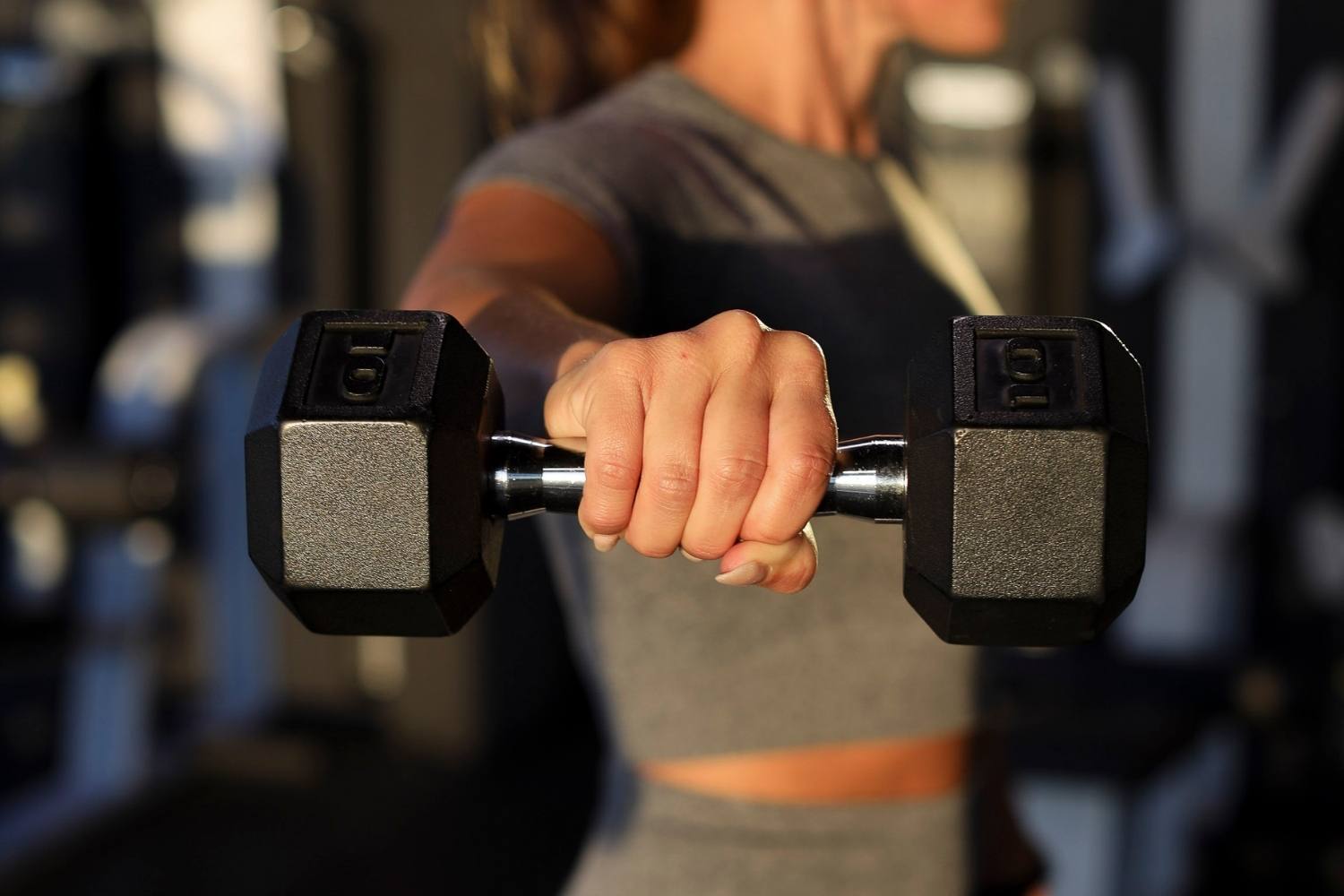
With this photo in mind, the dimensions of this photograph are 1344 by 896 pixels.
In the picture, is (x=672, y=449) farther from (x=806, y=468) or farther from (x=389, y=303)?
(x=389, y=303)

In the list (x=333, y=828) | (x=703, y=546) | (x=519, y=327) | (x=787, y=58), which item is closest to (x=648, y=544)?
(x=703, y=546)

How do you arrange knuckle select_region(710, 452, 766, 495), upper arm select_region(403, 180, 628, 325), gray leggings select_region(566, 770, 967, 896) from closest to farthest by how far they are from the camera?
1. knuckle select_region(710, 452, 766, 495)
2. upper arm select_region(403, 180, 628, 325)
3. gray leggings select_region(566, 770, 967, 896)

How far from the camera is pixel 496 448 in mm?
387

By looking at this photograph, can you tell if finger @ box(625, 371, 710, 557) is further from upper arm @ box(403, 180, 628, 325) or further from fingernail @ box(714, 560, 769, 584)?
upper arm @ box(403, 180, 628, 325)

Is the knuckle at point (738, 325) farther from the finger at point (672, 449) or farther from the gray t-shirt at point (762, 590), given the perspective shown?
the gray t-shirt at point (762, 590)

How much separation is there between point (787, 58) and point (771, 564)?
348 millimetres

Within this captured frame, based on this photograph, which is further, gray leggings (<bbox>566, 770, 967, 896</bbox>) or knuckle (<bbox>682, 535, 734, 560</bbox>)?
gray leggings (<bbox>566, 770, 967, 896</bbox>)

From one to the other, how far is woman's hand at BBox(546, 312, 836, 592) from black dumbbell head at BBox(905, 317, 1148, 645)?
0.13 feet

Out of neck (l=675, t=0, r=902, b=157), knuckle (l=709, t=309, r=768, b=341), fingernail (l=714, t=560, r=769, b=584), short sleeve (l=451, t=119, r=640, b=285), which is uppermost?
neck (l=675, t=0, r=902, b=157)

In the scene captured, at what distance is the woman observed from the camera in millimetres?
525

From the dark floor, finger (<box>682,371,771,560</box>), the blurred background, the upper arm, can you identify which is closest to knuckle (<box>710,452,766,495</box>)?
finger (<box>682,371,771,560</box>)

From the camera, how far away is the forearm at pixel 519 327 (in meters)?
0.42

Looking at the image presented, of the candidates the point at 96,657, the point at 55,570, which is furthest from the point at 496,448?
the point at 55,570

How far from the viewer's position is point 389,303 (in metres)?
2.78
